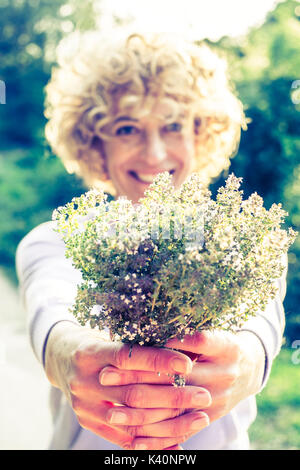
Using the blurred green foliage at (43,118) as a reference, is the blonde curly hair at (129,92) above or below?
below

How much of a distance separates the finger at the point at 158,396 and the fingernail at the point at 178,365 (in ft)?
0.25

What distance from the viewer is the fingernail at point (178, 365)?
837 mm

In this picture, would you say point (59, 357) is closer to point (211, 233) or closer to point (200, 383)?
point (200, 383)

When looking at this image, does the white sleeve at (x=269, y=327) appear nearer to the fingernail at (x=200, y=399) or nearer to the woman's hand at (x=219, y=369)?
the woman's hand at (x=219, y=369)

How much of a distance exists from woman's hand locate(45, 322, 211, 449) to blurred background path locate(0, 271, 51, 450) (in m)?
3.19

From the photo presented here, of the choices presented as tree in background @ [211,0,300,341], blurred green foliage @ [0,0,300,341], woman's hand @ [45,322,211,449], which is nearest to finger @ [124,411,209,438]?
woman's hand @ [45,322,211,449]

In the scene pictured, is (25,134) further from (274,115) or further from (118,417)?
(118,417)

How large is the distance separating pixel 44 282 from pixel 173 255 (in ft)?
2.19

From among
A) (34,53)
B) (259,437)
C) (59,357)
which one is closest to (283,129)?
(259,437)

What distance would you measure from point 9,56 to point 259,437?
7.99m

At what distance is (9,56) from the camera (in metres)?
9.16

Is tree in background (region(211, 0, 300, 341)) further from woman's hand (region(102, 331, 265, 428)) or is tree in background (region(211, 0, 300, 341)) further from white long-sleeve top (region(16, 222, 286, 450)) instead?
Answer: woman's hand (region(102, 331, 265, 428))

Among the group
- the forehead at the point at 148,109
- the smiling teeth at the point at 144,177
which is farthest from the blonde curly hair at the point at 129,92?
the smiling teeth at the point at 144,177

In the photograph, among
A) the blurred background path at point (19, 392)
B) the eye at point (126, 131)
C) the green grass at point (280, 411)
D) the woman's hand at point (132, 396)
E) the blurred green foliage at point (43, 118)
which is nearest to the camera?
the woman's hand at point (132, 396)
